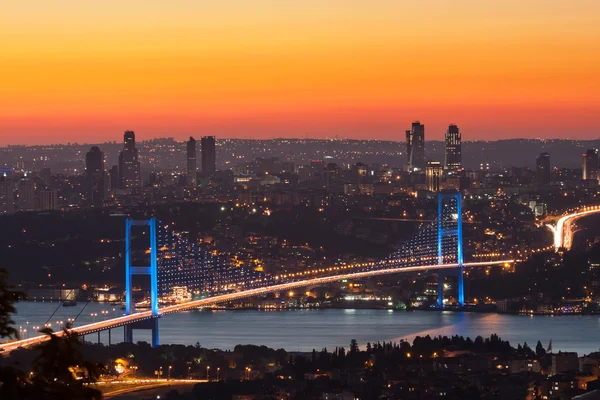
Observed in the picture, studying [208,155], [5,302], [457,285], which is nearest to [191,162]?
[208,155]

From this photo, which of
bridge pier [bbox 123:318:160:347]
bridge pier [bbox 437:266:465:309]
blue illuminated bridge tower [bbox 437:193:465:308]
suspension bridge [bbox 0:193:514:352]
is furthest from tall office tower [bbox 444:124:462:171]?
bridge pier [bbox 123:318:160:347]

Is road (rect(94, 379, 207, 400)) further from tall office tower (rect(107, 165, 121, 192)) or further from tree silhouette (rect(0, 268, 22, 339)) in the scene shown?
tall office tower (rect(107, 165, 121, 192))

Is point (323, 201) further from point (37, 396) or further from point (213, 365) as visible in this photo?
point (37, 396)

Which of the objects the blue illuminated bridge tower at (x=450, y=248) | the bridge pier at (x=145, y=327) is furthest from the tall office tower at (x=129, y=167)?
the bridge pier at (x=145, y=327)

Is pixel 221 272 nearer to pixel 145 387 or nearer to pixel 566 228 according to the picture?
pixel 145 387

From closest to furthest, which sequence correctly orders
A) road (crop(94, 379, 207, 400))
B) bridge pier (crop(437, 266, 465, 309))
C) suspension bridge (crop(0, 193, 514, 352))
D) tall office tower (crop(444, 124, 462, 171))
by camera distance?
1. road (crop(94, 379, 207, 400))
2. suspension bridge (crop(0, 193, 514, 352))
3. bridge pier (crop(437, 266, 465, 309))
4. tall office tower (crop(444, 124, 462, 171))

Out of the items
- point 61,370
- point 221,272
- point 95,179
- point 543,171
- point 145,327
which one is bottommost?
point 145,327

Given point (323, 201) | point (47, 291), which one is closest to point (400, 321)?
point (47, 291)
